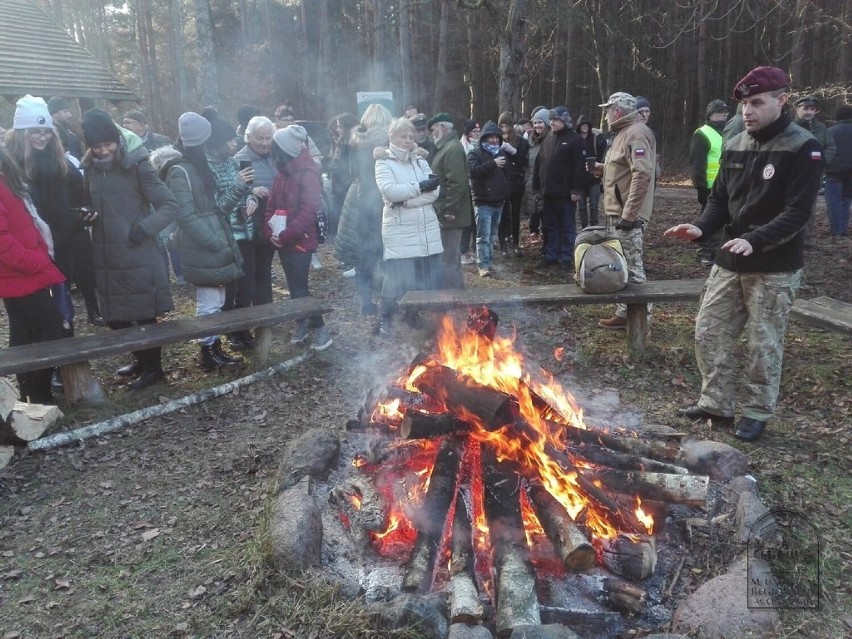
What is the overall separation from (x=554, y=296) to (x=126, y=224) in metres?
3.95

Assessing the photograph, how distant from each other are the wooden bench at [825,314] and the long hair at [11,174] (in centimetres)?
640

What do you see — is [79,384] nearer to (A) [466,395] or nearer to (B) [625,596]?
(A) [466,395]

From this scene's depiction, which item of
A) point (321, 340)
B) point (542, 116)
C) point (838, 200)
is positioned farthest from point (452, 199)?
point (838, 200)

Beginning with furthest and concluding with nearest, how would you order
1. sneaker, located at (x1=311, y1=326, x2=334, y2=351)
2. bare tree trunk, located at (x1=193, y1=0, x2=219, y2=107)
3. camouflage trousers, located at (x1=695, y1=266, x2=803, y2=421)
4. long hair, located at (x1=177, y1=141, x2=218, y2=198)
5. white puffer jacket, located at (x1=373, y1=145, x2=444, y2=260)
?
bare tree trunk, located at (x1=193, y1=0, x2=219, y2=107) < sneaker, located at (x1=311, y1=326, x2=334, y2=351) < white puffer jacket, located at (x1=373, y1=145, x2=444, y2=260) < long hair, located at (x1=177, y1=141, x2=218, y2=198) < camouflage trousers, located at (x1=695, y1=266, x2=803, y2=421)

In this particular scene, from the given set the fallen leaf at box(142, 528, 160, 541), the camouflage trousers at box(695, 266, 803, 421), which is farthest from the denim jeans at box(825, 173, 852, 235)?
the fallen leaf at box(142, 528, 160, 541)

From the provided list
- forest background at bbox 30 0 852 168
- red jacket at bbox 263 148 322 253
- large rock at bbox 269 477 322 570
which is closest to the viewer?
large rock at bbox 269 477 322 570

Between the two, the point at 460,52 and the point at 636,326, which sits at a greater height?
the point at 460,52

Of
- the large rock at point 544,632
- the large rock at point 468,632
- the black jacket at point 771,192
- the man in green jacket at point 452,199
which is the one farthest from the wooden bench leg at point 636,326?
the large rock at point 468,632

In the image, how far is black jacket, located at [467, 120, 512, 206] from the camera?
9086 millimetres

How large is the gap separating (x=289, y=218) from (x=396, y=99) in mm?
18437

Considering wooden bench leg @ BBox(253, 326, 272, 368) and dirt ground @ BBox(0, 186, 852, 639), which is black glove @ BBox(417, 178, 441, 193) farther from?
wooden bench leg @ BBox(253, 326, 272, 368)

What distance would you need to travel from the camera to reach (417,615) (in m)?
2.78

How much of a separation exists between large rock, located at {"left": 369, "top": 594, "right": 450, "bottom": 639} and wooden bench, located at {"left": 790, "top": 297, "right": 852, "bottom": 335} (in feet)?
12.9

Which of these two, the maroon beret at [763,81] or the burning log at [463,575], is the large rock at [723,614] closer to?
the burning log at [463,575]
